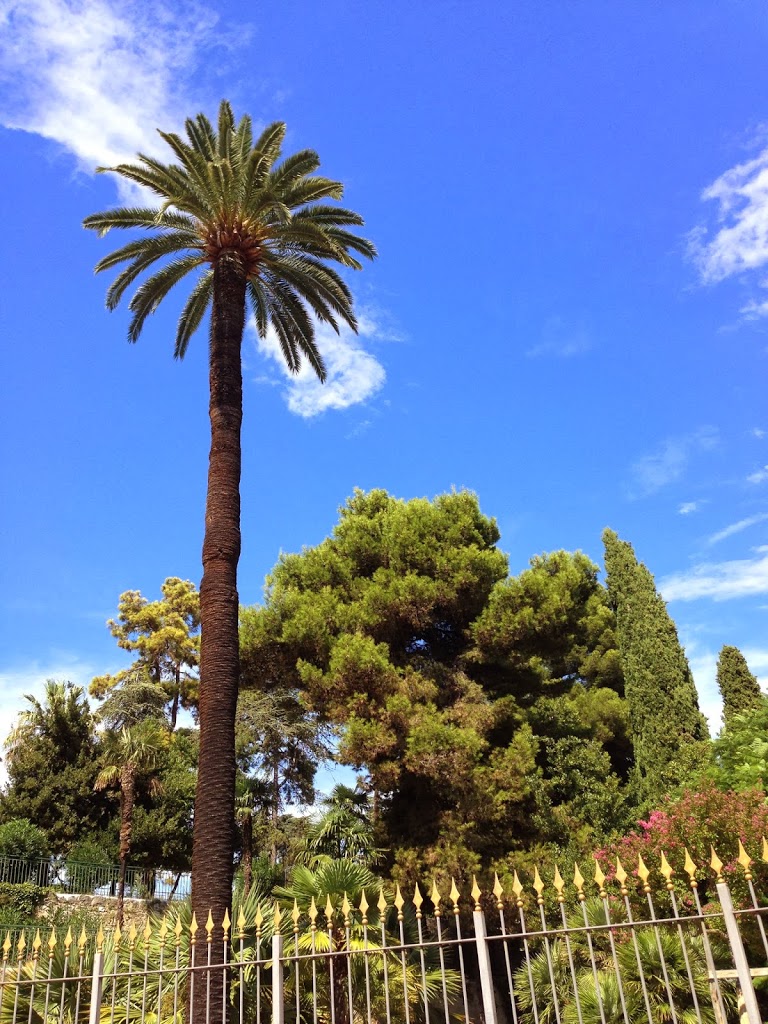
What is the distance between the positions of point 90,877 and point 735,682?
18500mm

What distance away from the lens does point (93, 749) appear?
1040 inches

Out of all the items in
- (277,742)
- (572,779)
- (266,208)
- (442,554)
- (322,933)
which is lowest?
(322,933)

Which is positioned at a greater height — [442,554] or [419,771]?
[442,554]

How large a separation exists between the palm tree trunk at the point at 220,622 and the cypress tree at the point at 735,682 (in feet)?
55.9

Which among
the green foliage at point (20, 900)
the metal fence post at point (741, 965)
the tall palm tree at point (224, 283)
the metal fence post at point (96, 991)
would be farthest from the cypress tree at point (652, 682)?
the metal fence post at point (96, 991)

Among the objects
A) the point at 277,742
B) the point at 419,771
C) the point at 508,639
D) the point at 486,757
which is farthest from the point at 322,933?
Answer: the point at 277,742

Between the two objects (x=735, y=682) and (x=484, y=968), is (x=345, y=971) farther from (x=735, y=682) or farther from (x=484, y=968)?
(x=735, y=682)

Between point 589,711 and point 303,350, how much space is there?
15.4 m

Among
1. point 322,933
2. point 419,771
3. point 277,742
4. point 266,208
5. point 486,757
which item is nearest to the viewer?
point 322,933

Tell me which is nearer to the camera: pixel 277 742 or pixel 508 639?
pixel 508 639

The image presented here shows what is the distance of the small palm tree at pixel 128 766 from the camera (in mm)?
22156

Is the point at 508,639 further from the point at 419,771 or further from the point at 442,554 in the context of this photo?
the point at 419,771

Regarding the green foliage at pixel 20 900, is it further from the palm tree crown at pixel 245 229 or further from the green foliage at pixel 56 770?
the palm tree crown at pixel 245 229

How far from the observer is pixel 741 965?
4.62 meters
